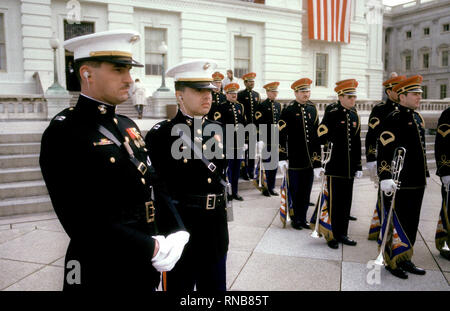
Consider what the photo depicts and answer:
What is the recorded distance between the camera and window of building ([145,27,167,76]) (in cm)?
1886

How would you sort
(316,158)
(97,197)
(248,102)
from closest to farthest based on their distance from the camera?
(97,197) → (316,158) → (248,102)

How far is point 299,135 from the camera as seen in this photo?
6.05 metres

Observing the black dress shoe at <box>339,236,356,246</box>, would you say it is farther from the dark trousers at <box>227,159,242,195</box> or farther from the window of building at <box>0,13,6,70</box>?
the window of building at <box>0,13,6,70</box>

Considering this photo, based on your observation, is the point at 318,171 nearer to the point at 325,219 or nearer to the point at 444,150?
the point at 325,219

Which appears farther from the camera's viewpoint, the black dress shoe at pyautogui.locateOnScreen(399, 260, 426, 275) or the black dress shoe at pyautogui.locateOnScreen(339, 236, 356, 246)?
the black dress shoe at pyautogui.locateOnScreen(339, 236, 356, 246)

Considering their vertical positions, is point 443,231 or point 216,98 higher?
point 216,98

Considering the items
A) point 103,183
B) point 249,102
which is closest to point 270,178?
point 249,102

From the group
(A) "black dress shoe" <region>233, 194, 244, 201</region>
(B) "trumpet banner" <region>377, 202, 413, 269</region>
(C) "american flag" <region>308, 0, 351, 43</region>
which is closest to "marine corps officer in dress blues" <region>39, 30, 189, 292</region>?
(B) "trumpet banner" <region>377, 202, 413, 269</region>

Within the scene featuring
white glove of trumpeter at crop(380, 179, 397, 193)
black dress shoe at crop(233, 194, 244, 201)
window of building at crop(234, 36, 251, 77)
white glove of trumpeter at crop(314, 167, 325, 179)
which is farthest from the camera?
window of building at crop(234, 36, 251, 77)

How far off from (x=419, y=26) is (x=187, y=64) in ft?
193

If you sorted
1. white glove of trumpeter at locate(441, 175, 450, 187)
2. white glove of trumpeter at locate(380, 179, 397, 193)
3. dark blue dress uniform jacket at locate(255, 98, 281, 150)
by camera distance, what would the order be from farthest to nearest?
dark blue dress uniform jacket at locate(255, 98, 281, 150) < white glove of trumpeter at locate(441, 175, 450, 187) < white glove of trumpeter at locate(380, 179, 397, 193)

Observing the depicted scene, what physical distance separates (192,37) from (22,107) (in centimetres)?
1017

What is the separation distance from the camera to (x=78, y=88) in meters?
2.19

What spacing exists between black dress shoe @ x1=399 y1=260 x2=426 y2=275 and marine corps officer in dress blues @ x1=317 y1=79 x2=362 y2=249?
2.92ft
